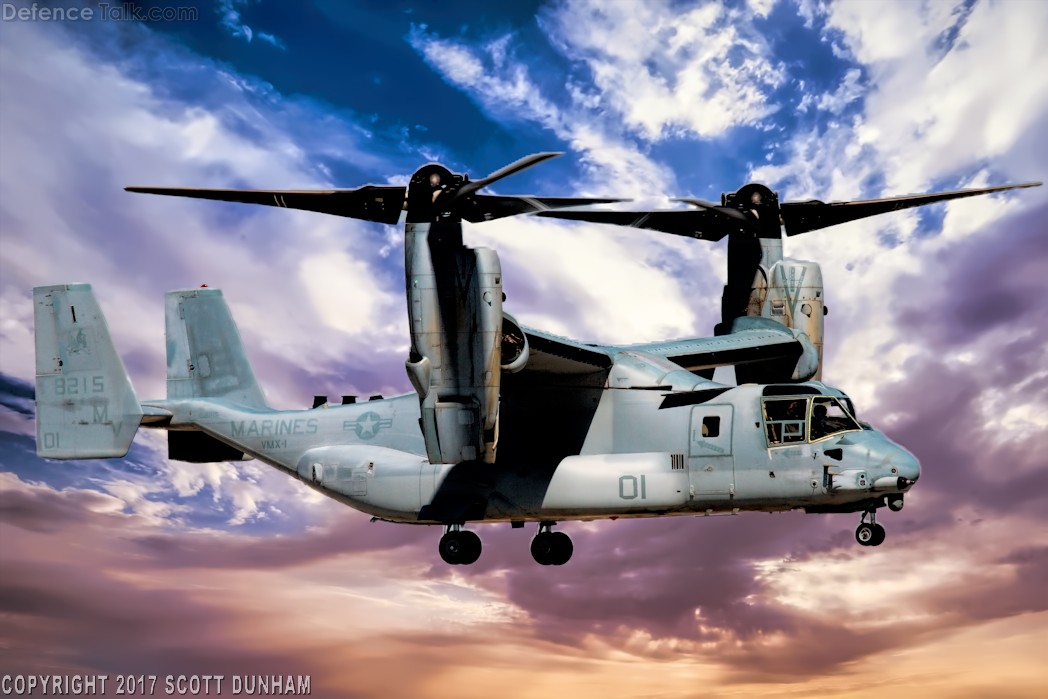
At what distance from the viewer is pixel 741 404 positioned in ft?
58.9

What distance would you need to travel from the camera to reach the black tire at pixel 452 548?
19828mm

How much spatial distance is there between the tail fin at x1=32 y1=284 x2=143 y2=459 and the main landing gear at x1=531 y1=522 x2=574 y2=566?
24.5ft

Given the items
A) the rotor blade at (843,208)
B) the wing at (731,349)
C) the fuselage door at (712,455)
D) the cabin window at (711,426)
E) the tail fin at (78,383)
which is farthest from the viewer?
the rotor blade at (843,208)

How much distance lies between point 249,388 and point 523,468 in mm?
6932

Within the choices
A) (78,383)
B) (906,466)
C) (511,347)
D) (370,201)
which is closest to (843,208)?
(906,466)

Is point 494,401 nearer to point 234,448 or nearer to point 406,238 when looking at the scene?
point 406,238

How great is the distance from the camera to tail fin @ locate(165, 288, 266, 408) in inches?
909

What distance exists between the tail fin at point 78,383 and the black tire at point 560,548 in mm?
7743

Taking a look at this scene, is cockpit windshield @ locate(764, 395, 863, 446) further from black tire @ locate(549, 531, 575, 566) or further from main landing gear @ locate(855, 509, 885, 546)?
black tire @ locate(549, 531, 575, 566)

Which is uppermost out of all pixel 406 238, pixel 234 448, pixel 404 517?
pixel 406 238

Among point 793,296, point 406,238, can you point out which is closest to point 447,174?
point 406,238

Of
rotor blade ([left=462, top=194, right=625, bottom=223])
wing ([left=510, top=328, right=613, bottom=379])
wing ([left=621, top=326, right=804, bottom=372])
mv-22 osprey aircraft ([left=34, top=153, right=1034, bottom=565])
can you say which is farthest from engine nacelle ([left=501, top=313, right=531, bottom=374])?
wing ([left=621, top=326, right=804, bottom=372])

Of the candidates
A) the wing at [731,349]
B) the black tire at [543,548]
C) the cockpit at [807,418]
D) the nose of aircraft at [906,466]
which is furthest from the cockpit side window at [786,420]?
the black tire at [543,548]

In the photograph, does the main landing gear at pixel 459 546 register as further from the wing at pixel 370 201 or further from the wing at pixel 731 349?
the wing at pixel 370 201
